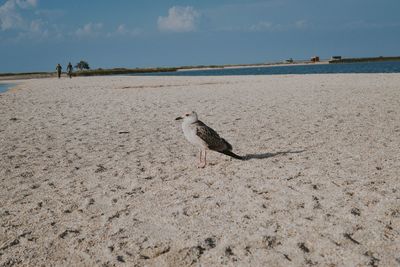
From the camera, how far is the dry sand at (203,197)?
458 cm

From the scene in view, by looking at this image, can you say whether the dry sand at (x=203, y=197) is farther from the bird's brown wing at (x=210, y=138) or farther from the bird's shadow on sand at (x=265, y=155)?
the bird's brown wing at (x=210, y=138)

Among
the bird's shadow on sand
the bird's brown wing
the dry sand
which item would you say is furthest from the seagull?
the bird's shadow on sand

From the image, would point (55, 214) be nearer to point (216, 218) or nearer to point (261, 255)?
point (216, 218)

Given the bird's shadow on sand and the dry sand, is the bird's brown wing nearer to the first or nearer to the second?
the dry sand

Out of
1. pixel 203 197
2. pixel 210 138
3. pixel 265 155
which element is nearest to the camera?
pixel 203 197

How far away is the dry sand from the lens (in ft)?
15.0

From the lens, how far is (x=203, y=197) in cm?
627

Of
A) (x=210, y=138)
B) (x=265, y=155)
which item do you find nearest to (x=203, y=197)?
(x=210, y=138)

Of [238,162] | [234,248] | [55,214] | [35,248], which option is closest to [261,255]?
[234,248]

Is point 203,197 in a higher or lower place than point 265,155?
lower

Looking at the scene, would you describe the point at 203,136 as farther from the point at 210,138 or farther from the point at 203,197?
the point at 203,197

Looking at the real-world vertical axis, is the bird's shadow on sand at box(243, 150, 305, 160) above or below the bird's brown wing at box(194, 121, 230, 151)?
below

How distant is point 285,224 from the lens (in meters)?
5.14

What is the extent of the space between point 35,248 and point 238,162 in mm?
4519
